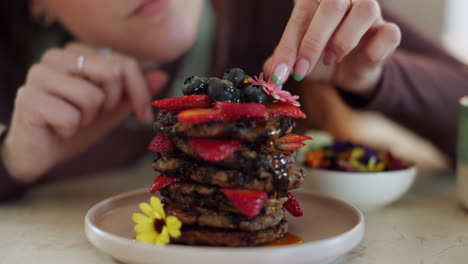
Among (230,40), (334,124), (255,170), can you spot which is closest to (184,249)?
(255,170)

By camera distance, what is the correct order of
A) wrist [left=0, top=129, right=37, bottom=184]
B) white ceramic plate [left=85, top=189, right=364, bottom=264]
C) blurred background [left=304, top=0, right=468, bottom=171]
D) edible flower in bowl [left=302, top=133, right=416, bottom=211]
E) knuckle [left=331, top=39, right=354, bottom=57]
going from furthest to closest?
blurred background [left=304, top=0, right=468, bottom=171]
wrist [left=0, top=129, right=37, bottom=184]
edible flower in bowl [left=302, top=133, right=416, bottom=211]
knuckle [left=331, top=39, right=354, bottom=57]
white ceramic plate [left=85, top=189, right=364, bottom=264]

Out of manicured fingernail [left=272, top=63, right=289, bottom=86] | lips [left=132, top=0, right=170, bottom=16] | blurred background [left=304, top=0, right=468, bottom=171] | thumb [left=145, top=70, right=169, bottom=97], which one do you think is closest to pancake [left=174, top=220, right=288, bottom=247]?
manicured fingernail [left=272, top=63, right=289, bottom=86]

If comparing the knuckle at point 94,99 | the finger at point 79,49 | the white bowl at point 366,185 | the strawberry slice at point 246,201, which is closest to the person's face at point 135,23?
the finger at point 79,49

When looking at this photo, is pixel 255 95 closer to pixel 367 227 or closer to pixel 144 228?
pixel 144 228

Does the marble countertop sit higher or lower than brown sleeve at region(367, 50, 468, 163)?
lower

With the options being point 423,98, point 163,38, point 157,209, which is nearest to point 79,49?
point 163,38

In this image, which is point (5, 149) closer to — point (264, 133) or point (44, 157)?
point (44, 157)

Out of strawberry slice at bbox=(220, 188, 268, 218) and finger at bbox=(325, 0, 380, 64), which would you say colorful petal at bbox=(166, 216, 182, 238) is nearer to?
strawberry slice at bbox=(220, 188, 268, 218)
